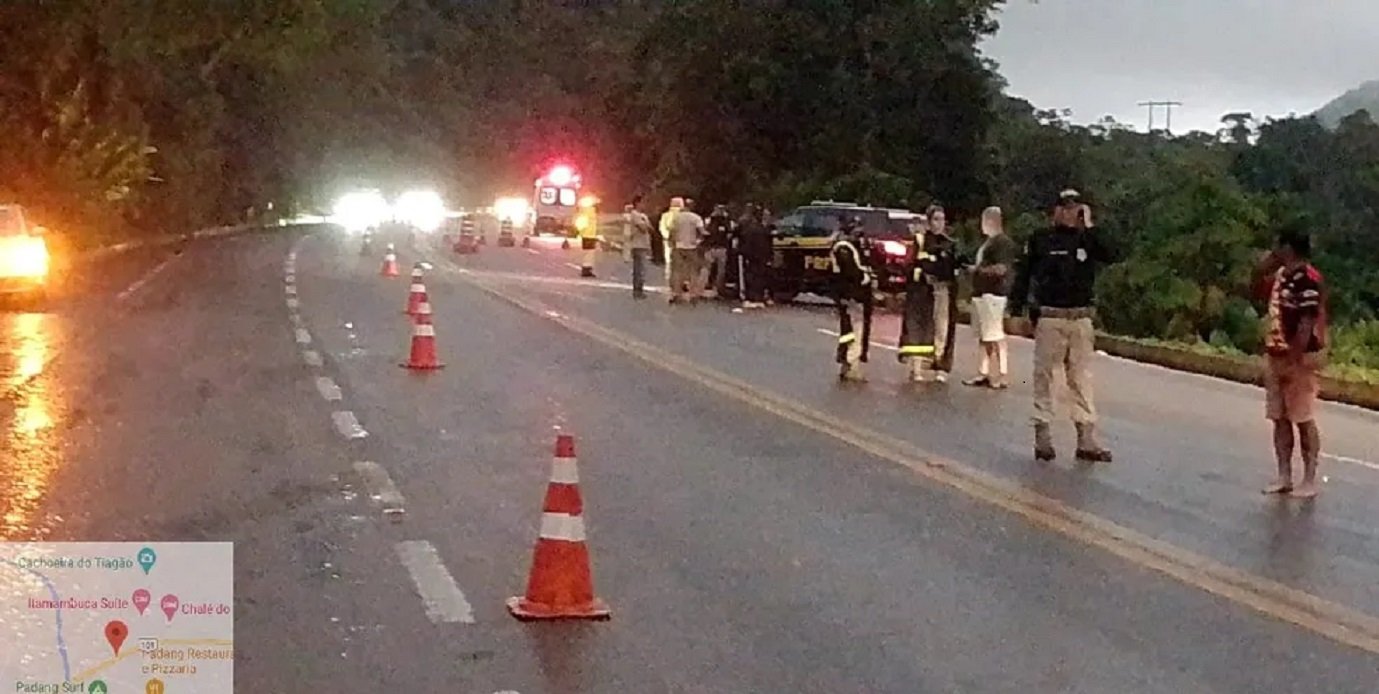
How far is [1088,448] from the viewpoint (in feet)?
50.5

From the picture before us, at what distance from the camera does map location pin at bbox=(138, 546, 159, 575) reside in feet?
26.8

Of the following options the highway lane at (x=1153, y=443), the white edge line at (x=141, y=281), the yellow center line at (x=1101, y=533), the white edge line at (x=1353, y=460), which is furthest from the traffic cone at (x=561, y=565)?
the white edge line at (x=141, y=281)

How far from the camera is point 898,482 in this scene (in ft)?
44.9

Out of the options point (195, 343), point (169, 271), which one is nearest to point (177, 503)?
point (195, 343)

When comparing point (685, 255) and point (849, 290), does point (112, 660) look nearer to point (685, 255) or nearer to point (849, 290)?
point (849, 290)

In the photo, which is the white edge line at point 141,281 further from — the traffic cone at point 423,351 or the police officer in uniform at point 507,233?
the police officer in uniform at point 507,233

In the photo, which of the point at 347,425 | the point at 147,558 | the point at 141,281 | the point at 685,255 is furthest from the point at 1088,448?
the point at 141,281

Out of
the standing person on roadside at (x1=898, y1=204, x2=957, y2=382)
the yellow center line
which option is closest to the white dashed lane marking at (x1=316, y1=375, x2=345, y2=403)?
the yellow center line

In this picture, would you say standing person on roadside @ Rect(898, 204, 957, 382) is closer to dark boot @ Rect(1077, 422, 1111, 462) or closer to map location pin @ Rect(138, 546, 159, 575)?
dark boot @ Rect(1077, 422, 1111, 462)

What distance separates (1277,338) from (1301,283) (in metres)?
0.38

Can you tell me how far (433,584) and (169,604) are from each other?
7.68 feet

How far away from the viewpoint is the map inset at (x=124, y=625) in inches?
283

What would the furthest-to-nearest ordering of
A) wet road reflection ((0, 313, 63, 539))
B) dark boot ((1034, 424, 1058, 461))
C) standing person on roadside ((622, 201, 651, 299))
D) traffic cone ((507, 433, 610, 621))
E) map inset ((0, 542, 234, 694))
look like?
standing person on roadside ((622, 201, 651, 299)), dark boot ((1034, 424, 1058, 461)), wet road reflection ((0, 313, 63, 539)), traffic cone ((507, 433, 610, 621)), map inset ((0, 542, 234, 694))

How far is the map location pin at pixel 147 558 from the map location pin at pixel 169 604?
387mm
